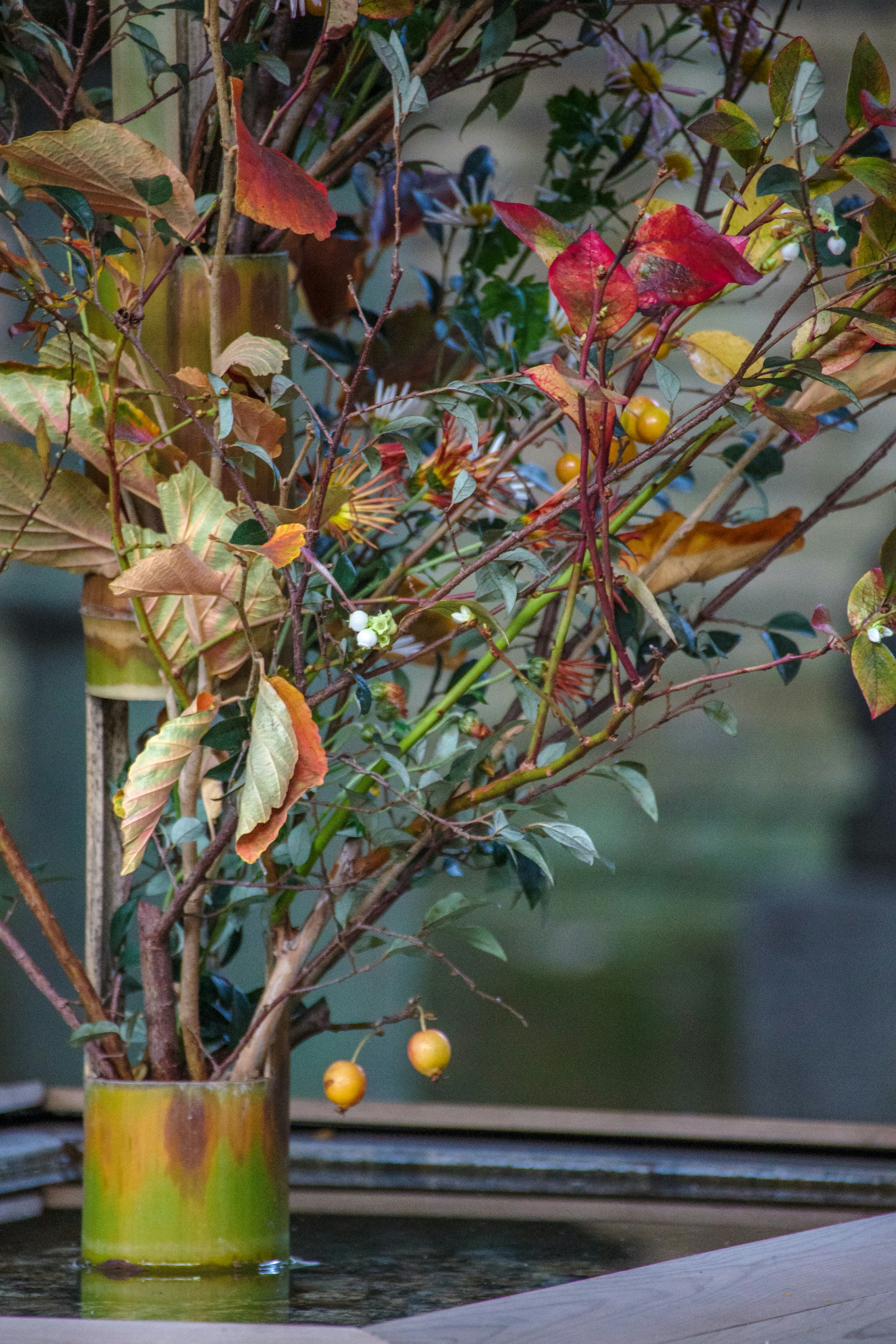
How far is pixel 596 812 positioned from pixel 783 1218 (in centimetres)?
84

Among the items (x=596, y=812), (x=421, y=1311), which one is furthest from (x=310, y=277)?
(x=596, y=812)

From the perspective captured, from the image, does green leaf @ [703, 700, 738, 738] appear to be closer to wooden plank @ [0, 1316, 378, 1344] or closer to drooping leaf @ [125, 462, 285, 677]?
drooping leaf @ [125, 462, 285, 677]

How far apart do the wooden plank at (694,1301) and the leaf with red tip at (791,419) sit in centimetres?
39

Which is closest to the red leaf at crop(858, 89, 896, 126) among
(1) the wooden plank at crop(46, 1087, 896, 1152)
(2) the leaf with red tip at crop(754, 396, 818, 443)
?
(2) the leaf with red tip at crop(754, 396, 818, 443)

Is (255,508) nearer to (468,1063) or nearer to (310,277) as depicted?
(310,277)

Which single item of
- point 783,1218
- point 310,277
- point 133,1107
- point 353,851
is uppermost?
point 310,277

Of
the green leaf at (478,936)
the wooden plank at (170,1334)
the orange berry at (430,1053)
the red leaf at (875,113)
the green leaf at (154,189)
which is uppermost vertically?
the green leaf at (154,189)

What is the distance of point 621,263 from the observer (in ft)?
2.09

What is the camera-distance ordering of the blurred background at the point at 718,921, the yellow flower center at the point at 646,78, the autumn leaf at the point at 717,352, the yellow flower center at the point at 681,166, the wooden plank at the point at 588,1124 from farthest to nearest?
1. the blurred background at the point at 718,921
2. the wooden plank at the point at 588,1124
3. the yellow flower center at the point at 646,78
4. the yellow flower center at the point at 681,166
5. the autumn leaf at the point at 717,352

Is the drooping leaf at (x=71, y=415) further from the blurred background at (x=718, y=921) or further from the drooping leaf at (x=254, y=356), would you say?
the blurred background at (x=718, y=921)

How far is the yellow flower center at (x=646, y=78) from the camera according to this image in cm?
97

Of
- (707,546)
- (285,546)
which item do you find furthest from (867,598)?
(285,546)

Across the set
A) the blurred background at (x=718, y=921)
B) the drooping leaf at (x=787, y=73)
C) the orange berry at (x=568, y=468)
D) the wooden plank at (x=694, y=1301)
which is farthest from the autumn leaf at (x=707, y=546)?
the blurred background at (x=718, y=921)

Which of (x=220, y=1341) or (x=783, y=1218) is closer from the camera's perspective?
(x=220, y=1341)
